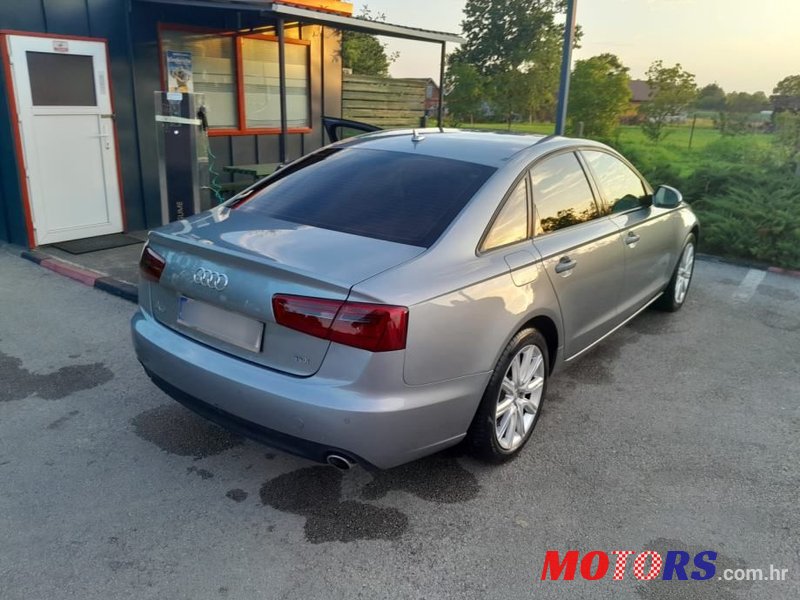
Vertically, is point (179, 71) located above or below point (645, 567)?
above

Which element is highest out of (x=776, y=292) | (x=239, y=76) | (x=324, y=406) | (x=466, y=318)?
(x=239, y=76)

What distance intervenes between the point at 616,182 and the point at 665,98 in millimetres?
11200

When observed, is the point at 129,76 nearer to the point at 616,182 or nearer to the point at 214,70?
the point at 214,70

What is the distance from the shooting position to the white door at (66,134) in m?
6.53

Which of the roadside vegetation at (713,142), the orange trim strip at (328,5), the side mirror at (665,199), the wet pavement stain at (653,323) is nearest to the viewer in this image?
the side mirror at (665,199)

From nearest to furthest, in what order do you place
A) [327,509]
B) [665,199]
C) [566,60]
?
[327,509] → [665,199] → [566,60]

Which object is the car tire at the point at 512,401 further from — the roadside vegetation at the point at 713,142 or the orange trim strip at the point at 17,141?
the orange trim strip at the point at 17,141

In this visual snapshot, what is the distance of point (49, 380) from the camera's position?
4.05 m

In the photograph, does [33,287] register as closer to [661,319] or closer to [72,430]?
[72,430]

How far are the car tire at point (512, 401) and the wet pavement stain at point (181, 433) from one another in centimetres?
131

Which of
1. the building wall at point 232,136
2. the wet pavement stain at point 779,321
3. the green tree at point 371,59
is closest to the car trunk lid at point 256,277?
the wet pavement stain at point 779,321

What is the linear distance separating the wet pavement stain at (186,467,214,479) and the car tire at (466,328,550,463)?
4.13ft

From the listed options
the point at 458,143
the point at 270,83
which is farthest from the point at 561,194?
the point at 270,83

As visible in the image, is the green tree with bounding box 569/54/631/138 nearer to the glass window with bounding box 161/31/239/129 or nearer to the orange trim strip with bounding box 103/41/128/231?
the glass window with bounding box 161/31/239/129
